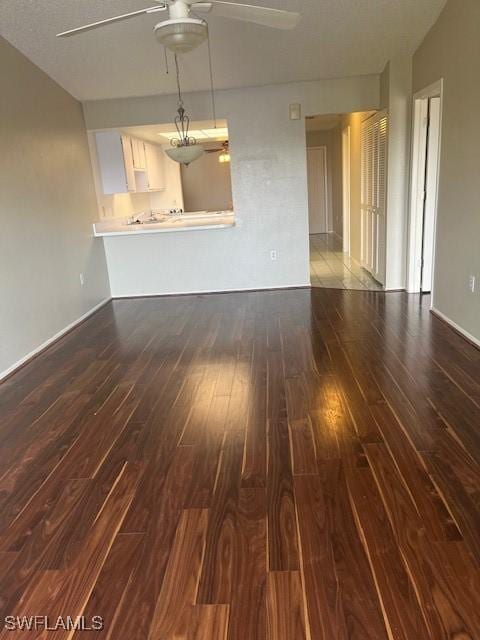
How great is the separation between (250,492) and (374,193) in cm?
475

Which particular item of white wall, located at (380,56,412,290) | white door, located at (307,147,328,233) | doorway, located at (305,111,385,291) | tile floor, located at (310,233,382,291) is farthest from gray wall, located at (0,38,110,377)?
white door, located at (307,147,328,233)

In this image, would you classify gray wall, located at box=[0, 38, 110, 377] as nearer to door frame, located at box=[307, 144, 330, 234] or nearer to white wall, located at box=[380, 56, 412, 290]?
white wall, located at box=[380, 56, 412, 290]

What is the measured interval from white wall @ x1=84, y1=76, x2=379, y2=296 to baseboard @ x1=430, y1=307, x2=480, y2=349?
1.81 m

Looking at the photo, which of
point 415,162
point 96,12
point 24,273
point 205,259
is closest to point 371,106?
point 415,162

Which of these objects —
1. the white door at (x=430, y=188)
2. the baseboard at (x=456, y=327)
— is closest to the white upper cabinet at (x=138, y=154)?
the white door at (x=430, y=188)

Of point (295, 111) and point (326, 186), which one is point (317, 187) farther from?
point (295, 111)

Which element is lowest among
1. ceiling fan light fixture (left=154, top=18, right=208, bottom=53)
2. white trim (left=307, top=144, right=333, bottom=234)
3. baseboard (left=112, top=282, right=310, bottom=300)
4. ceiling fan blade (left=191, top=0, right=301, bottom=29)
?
baseboard (left=112, top=282, right=310, bottom=300)

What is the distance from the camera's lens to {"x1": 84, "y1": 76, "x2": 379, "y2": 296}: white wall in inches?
205

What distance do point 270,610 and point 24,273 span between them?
11.3ft

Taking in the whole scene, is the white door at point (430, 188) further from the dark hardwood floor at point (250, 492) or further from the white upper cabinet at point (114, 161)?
the white upper cabinet at point (114, 161)

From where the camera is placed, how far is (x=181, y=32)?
223 centimetres

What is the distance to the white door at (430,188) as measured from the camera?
185 inches

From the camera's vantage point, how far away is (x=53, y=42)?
4.04 metres

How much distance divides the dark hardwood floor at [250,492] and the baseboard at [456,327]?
90 mm
